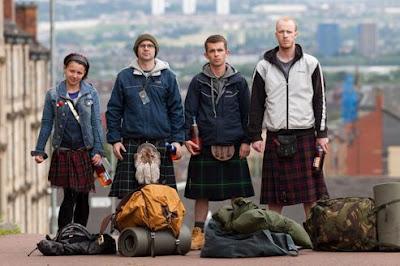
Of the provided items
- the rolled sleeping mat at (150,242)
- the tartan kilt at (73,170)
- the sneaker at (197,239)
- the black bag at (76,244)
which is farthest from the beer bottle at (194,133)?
the black bag at (76,244)

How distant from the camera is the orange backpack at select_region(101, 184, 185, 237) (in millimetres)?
19781

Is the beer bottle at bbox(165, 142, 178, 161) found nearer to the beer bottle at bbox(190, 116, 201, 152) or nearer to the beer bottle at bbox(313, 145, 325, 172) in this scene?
the beer bottle at bbox(190, 116, 201, 152)

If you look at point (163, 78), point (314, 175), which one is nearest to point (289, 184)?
point (314, 175)

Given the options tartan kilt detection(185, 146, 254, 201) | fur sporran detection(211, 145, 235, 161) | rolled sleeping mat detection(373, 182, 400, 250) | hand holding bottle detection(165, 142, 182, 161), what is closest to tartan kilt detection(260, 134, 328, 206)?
tartan kilt detection(185, 146, 254, 201)

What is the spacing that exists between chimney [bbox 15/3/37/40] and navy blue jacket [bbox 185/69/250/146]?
65.9m

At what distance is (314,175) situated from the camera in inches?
826

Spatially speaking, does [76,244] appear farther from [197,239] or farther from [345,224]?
[345,224]

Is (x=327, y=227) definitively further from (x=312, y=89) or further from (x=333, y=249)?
(x=312, y=89)

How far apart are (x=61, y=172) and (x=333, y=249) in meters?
2.88

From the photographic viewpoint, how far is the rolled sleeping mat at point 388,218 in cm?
1986

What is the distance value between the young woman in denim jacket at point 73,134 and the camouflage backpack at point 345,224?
241 centimetres

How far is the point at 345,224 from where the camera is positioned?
1970 cm

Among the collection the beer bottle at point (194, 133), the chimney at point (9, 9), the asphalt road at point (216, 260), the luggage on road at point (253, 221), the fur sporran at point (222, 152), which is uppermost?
the chimney at point (9, 9)

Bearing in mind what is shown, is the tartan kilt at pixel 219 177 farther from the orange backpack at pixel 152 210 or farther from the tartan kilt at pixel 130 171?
the orange backpack at pixel 152 210
